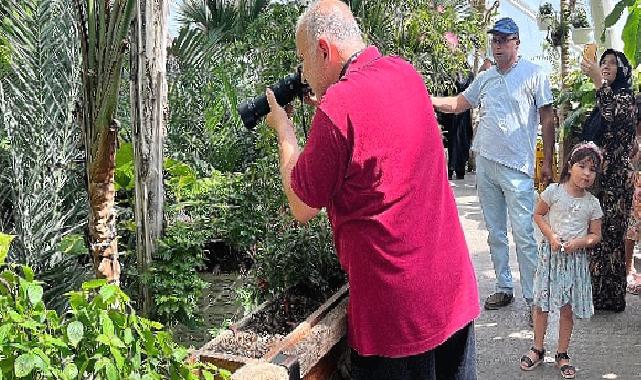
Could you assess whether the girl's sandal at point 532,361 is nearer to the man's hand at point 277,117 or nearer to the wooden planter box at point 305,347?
the wooden planter box at point 305,347

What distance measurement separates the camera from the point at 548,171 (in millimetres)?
4348

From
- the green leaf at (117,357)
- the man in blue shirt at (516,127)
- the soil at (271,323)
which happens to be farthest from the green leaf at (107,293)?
the man in blue shirt at (516,127)

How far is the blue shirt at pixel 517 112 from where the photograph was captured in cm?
424

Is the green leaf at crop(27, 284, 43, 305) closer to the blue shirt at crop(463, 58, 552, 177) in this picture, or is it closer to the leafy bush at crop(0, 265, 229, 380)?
the leafy bush at crop(0, 265, 229, 380)

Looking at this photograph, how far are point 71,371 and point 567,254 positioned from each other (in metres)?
2.88

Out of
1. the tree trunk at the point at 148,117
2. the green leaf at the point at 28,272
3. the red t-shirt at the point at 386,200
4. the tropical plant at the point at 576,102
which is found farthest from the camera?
the tropical plant at the point at 576,102

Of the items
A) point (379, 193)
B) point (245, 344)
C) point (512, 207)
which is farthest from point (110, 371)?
point (512, 207)

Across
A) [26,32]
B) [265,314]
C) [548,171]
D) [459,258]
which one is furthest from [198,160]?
[459,258]

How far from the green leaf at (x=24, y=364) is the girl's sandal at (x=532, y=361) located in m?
2.90

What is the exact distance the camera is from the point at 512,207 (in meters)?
4.28

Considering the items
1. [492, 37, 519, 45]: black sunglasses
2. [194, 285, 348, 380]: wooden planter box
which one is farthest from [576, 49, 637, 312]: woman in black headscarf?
[194, 285, 348, 380]: wooden planter box

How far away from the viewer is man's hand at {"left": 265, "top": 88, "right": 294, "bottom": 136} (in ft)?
6.97

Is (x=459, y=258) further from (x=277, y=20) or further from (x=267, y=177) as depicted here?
(x=277, y=20)

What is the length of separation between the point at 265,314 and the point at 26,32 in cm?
211
